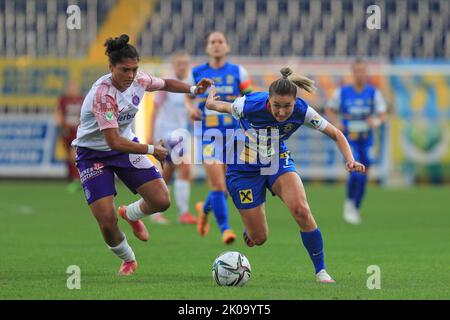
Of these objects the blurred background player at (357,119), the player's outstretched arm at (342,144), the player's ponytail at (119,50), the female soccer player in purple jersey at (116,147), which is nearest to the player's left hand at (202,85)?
the female soccer player in purple jersey at (116,147)

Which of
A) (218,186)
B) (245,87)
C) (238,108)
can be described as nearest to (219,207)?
(218,186)

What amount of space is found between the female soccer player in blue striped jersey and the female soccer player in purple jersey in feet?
2.20

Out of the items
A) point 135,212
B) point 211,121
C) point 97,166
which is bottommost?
point 135,212

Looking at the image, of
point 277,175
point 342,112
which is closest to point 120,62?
point 277,175

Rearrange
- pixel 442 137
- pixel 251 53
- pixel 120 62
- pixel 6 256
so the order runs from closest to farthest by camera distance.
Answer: pixel 120 62 < pixel 6 256 < pixel 442 137 < pixel 251 53

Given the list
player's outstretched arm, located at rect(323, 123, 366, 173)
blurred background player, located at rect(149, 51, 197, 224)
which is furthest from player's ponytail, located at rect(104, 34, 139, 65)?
blurred background player, located at rect(149, 51, 197, 224)

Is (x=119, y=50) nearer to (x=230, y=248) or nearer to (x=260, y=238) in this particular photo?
(x=260, y=238)

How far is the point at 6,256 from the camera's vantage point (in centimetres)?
1074

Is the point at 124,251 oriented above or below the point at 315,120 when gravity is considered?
below

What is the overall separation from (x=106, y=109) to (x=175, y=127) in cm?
693

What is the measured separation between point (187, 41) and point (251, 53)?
69.4 inches

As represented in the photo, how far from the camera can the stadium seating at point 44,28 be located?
28.0m

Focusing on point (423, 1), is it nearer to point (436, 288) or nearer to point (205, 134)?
point (205, 134)

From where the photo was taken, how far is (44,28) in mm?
28188
